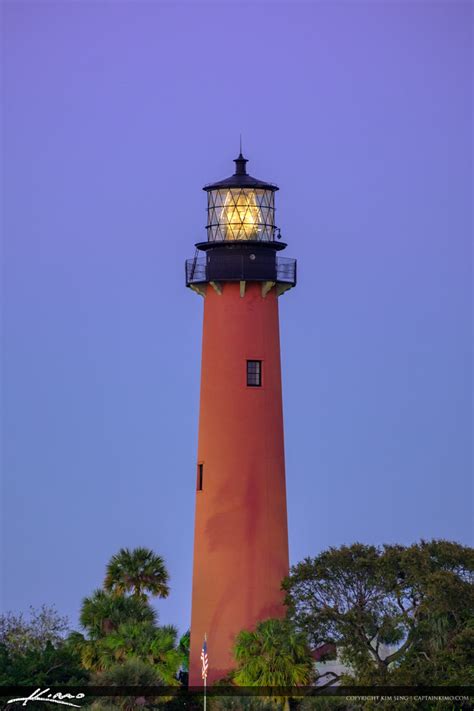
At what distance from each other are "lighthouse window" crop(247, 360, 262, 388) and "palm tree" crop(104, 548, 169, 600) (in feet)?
21.3

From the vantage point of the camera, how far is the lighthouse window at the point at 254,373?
7738 cm

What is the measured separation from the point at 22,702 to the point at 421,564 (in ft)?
39.2

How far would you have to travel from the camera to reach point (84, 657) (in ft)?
242

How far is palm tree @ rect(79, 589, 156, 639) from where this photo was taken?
247 ft

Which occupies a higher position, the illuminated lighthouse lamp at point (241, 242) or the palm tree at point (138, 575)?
the illuminated lighthouse lamp at point (241, 242)

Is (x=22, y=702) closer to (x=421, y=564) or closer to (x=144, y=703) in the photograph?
(x=144, y=703)

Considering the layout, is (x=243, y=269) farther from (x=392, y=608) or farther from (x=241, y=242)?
(x=392, y=608)

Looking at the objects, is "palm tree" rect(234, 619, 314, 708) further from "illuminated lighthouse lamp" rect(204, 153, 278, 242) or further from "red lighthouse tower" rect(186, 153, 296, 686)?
"illuminated lighthouse lamp" rect(204, 153, 278, 242)

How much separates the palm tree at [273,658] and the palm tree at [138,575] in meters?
6.99

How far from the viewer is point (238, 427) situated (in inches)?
3029

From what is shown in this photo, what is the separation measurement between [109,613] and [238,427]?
22.2 ft

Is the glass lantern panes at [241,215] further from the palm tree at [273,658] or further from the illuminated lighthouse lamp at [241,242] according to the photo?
the palm tree at [273,658]

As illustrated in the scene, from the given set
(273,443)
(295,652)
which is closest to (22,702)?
(295,652)

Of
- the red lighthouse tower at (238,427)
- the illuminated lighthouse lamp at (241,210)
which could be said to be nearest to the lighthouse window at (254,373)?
the red lighthouse tower at (238,427)
